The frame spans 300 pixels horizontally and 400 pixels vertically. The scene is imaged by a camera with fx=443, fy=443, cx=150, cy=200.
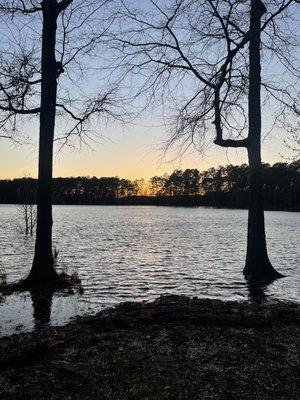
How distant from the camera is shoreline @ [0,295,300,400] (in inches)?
207

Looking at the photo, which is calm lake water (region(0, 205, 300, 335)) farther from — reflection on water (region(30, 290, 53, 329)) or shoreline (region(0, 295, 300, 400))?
shoreline (region(0, 295, 300, 400))

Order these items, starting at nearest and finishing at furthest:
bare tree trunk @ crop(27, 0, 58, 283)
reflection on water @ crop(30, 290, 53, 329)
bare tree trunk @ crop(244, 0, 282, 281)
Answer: reflection on water @ crop(30, 290, 53, 329) < bare tree trunk @ crop(27, 0, 58, 283) < bare tree trunk @ crop(244, 0, 282, 281)

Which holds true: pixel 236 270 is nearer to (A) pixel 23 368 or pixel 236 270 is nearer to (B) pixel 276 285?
(B) pixel 276 285

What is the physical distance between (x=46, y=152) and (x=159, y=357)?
8.87m

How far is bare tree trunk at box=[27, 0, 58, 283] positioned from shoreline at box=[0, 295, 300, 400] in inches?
200

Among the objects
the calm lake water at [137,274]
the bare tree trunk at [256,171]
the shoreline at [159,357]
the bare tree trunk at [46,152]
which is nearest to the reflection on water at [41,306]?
the calm lake water at [137,274]

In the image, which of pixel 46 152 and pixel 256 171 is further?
pixel 256 171

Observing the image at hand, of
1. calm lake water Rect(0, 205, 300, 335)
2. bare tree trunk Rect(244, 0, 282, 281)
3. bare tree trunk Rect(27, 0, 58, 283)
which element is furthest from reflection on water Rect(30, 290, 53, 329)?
bare tree trunk Rect(244, 0, 282, 281)

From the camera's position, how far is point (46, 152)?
44.9 feet

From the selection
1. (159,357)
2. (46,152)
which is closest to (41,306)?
(46,152)

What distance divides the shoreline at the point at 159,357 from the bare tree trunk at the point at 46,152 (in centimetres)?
509

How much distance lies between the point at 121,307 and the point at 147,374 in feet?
14.4

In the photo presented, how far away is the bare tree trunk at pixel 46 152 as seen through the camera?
→ 44.5 ft

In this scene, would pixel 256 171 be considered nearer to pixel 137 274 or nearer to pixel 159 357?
pixel 137 274
